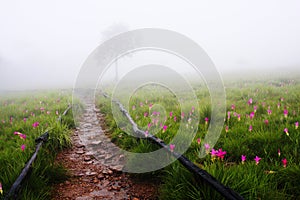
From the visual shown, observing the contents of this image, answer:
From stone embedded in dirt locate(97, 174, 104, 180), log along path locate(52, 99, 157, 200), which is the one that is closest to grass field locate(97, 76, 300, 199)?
log along path locate(52, 99, 157, 200)

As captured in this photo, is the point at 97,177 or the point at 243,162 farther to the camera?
the point at 97,177

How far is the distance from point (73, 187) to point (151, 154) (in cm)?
126

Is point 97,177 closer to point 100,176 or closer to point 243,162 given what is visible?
point 100,176

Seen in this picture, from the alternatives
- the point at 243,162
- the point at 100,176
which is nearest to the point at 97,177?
the point at 100,176

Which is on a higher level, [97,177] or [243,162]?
[243,162]

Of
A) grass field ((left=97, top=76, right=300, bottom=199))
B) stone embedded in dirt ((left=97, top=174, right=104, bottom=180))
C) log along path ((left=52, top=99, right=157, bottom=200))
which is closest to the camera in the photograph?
grass field ((left=97, top=76, right=300, bottom=199))

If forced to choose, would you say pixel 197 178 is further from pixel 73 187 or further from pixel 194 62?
pixel 194 62

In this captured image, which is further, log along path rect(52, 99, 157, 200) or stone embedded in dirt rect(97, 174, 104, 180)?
stone embedded in dirt rect(97, 174, 104, 180)

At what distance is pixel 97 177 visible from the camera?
3.01m

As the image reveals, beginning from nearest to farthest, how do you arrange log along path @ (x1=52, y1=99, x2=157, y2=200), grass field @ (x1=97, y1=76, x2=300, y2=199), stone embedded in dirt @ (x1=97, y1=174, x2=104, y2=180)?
grass field @ (x1=97, y1=76, x2=300, y2=199)
log along path @ (x1=52, y1=99, x2=157, y2=200)
stone embedded in dirt @ (x1=97, y1=174, x2=104, y2=180)

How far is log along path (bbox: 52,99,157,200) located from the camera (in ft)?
8.23

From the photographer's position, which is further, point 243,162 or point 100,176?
point 100,176

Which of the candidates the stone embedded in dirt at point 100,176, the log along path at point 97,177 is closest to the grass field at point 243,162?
the log along path at point 97,177

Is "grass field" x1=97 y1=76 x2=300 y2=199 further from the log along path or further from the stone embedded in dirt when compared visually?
the stone embedded in dirt
